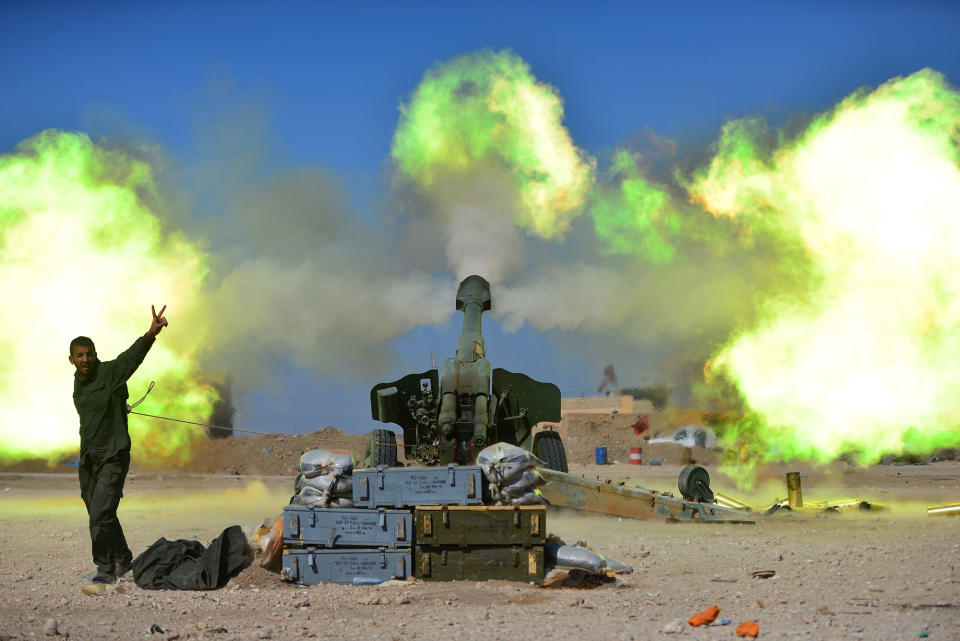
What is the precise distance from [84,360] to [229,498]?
1257 cm

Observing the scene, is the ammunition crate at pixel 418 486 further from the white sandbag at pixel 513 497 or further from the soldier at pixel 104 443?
the soldier at pixel 104 443

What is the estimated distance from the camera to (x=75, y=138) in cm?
1962

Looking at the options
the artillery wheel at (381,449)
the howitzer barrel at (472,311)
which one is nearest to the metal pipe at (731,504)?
the howitzer barrel at (472,311)

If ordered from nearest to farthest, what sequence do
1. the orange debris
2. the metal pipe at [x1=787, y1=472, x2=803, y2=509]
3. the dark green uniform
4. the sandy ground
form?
the orange debris → the sandy ground → the dark green uniform → the metal pipe at [x1=787, y1=472, x2=803, y2=509]

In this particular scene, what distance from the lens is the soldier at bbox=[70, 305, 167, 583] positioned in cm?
871

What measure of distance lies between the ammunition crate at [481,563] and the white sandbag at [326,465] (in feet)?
3.68

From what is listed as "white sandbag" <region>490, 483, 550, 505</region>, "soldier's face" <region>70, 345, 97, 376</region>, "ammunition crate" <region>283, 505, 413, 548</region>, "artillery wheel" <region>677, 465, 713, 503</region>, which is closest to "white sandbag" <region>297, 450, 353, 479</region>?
"ammunition crate" <region>283, 505, 413, 548</region>

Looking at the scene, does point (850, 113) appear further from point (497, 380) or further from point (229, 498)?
point (229, 498)

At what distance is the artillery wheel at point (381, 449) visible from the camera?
15.2 meters

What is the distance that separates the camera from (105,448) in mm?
8836

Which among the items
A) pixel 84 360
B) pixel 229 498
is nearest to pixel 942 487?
pixel 229 498

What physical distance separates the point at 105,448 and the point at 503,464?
3582mm

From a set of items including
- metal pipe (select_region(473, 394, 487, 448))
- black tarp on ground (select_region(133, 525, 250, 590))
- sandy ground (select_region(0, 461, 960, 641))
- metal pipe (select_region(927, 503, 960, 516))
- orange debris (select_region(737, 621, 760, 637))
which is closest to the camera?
orange debris (select_region(737, 621, 760, 637))

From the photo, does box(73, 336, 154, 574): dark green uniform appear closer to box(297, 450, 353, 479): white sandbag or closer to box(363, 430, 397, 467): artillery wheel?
box(297, 450, 353, 479): white sandbag
